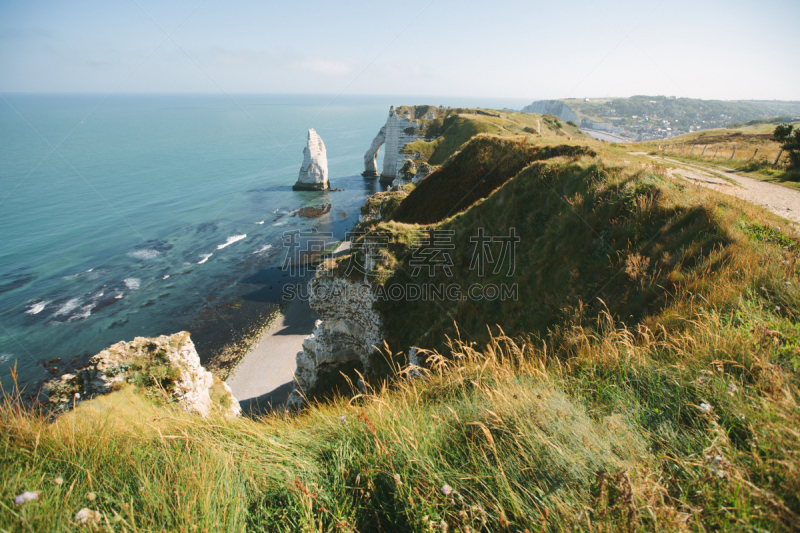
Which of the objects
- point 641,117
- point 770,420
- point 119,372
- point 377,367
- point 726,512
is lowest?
point 377,367

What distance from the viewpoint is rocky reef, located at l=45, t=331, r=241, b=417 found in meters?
13.2

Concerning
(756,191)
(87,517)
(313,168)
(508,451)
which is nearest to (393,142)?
(313,168)

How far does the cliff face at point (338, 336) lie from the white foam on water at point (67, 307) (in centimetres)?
3249

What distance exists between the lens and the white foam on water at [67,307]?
117 ft

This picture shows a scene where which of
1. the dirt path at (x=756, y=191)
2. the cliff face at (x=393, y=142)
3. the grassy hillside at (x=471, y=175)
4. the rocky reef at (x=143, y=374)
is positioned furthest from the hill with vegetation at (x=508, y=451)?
the cliff face at (x=393, y=142)

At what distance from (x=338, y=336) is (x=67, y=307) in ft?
121

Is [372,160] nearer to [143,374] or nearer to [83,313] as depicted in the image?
[83,313]

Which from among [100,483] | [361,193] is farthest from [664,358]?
[361,193]

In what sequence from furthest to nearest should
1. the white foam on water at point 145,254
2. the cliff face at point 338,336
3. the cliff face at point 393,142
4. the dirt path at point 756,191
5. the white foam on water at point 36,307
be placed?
the cliff face at point 393,142 < the white foam on water at point 145,254 < the white foam on water at point 36,307 < the cliff face at point 338,336 < the dirt path at point 756,191

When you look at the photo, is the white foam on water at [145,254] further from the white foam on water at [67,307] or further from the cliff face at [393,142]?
the cliff face at [393,142]

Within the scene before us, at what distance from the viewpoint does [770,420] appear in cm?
258

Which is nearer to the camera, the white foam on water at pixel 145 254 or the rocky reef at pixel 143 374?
the rocky reef at pixel 143 374

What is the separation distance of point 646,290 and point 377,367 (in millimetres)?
13347

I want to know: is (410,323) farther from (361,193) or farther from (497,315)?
(361,193)
